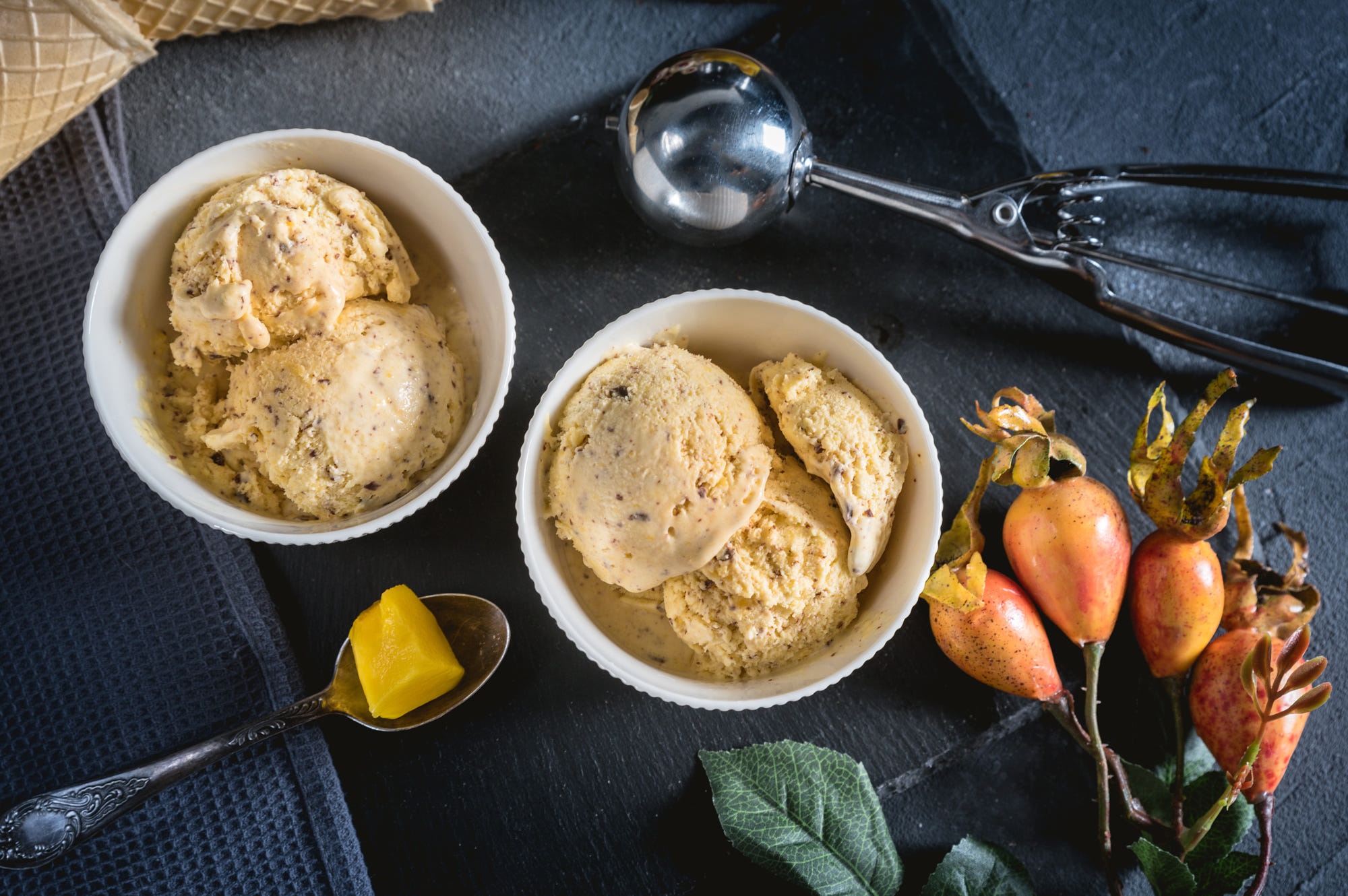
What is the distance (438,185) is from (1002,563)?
1193 millimetres

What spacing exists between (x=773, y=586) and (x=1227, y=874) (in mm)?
995

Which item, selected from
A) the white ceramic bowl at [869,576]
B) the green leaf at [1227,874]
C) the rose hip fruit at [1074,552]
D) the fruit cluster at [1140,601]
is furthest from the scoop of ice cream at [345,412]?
the green leaf at [1227,874]

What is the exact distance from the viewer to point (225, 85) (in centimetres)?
166

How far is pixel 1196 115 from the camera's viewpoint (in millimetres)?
1796

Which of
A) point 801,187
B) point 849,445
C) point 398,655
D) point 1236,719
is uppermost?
point 801,187

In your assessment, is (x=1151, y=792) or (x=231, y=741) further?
(x=1151, y=792)

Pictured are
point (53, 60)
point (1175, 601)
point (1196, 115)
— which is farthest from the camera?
point (1196, 115)

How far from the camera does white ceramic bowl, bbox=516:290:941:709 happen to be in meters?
1.28

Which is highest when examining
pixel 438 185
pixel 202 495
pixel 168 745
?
pixel 438 185

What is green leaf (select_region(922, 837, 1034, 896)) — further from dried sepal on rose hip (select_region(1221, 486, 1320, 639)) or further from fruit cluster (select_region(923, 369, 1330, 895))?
dried sepal on rose hip (select_region(1221, 486, 1320, 639))

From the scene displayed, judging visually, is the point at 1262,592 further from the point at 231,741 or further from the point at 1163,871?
the point at 231,741

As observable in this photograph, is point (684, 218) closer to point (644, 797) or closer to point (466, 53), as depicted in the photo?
point (466, 53)

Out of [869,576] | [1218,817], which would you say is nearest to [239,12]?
[869,576]

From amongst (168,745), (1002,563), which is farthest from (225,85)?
(1002,563)
